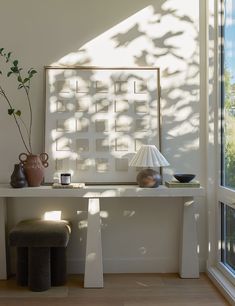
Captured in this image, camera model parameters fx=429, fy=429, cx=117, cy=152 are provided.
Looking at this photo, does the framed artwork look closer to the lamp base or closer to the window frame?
the lamp base

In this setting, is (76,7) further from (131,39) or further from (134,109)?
(134,109)

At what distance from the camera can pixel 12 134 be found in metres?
3.75

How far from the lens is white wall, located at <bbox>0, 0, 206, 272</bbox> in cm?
374

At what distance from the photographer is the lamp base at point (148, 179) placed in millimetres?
3520

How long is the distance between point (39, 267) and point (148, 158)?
3.96ft

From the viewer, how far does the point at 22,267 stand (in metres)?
3.50

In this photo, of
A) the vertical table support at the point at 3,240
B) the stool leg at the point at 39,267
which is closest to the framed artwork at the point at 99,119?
the vertical table support at the point at 3,240

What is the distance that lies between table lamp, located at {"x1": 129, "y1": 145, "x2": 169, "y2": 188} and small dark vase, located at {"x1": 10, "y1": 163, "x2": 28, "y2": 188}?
0.89 m

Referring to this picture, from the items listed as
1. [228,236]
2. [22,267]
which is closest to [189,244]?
[228,236]

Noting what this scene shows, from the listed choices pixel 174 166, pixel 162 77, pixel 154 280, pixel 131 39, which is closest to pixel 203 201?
pixel 174 166

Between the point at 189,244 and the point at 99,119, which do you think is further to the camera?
the point at 99,119

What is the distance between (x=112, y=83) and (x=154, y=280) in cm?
173

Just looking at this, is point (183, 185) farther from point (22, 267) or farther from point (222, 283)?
point (22, 267)

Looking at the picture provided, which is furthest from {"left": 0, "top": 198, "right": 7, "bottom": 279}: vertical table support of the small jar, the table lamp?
the table lamp
